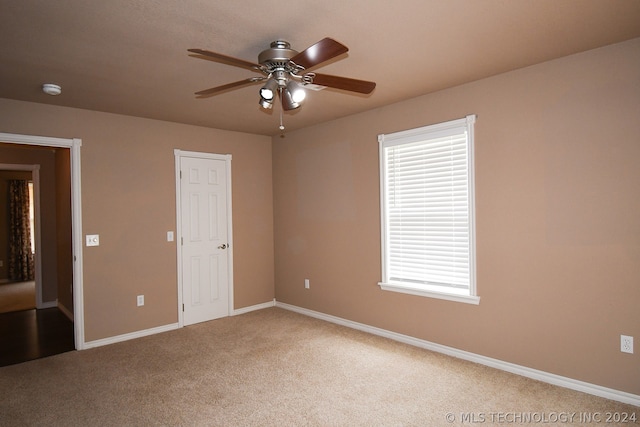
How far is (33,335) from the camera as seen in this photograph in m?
4.63

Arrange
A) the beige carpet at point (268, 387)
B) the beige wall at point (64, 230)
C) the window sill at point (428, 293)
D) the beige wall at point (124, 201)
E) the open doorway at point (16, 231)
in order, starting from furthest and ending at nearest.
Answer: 1. the open doorway at point (16, 231)
2. the beige wall at point (64, 230)
3. the beige wall at point (124, 201)
4. the window sill at point (428, 293)
5. the beige carpet at point (268, 387)

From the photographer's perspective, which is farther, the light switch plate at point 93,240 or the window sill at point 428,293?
the light switch plate at point 93,240

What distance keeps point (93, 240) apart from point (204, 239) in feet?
4.39

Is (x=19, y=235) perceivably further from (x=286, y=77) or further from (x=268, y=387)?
(x=286, y=77)

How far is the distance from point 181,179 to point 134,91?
150 centimetres

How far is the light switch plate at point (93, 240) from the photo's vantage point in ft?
13.6

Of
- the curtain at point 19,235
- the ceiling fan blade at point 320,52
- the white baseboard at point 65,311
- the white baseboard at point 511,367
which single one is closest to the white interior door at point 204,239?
the white baseboard at point 511,367

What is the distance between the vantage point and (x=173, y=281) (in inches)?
189

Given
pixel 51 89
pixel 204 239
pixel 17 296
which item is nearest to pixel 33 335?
pixel 204 239

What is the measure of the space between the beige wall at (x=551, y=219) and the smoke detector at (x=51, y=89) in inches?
126

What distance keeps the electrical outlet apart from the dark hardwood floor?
16.9ft

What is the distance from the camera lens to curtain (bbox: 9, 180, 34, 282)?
8.05 meters

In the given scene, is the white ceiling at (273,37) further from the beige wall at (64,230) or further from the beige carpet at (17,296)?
the beige carpet at (17,296)

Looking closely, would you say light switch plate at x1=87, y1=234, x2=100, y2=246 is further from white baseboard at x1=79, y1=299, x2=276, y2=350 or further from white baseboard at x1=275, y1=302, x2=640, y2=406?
white baseboard at x1=275, y1=302, x2=640, y2=406
